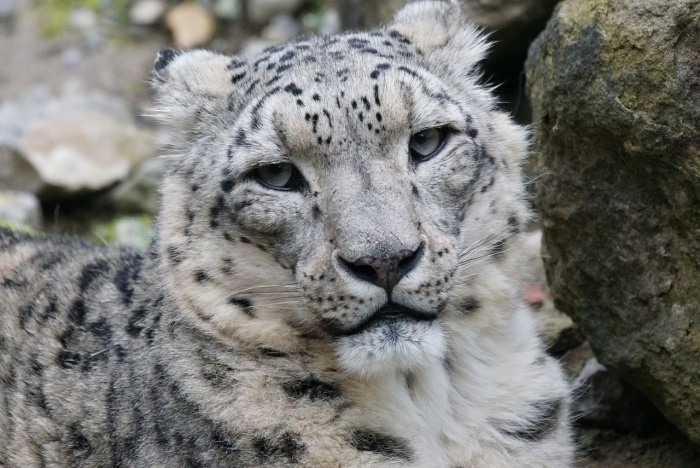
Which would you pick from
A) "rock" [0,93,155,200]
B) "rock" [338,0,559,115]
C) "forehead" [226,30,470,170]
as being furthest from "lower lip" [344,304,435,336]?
"rock" [0,93,155,200]

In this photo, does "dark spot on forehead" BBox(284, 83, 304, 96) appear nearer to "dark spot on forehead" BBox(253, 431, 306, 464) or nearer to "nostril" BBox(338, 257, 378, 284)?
"nostril" BBox(338, 257, 378, 284)

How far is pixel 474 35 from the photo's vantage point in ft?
14.2

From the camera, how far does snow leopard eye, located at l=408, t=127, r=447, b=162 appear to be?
365 centimetres

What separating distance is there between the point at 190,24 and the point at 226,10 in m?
0.50

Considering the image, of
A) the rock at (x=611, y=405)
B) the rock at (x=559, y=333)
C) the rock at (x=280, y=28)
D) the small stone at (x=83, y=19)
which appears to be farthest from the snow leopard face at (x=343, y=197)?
the small stone at (x=83, y=19)

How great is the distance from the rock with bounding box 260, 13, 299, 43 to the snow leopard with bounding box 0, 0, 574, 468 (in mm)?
7553

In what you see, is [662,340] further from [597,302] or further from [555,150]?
[555,150]

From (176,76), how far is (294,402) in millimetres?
1521

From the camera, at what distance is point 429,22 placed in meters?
4.30

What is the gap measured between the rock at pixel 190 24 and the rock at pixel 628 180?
8.12 meters

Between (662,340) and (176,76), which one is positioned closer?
(662,340)

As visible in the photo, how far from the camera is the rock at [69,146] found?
8922 millimetres

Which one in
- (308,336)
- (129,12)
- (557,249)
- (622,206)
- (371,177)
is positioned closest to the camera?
(371,177)

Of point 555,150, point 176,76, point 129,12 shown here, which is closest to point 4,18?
point 129,12
